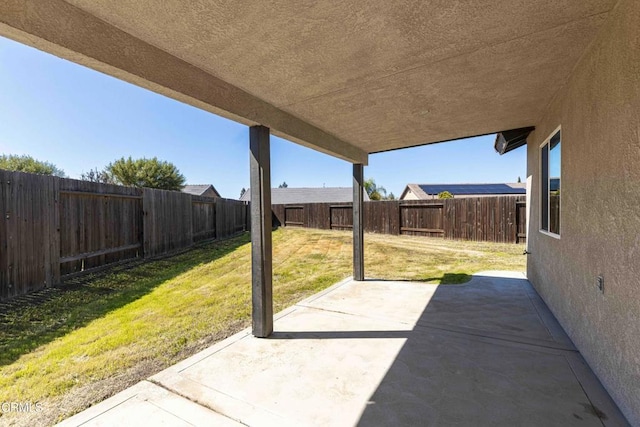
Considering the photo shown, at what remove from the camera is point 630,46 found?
5.73 feet

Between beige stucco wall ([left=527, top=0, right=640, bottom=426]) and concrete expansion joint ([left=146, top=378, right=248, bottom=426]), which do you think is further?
concrete expansion joint ([left=146, top=378, right=248, bottom=426])

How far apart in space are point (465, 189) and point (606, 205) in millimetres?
29356

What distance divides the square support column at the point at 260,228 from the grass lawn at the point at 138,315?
0.50m

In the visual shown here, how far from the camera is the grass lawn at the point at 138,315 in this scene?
2404 mm

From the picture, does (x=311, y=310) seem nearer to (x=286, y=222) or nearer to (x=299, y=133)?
(x=299, y=133)

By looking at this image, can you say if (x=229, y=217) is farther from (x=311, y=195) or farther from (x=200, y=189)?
(x=200, y=189)

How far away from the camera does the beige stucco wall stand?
176 cm

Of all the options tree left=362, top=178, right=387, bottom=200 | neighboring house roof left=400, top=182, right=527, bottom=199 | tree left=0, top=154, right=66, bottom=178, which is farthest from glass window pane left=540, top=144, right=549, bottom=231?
tree left=362, top=178, right=387, bottom=200

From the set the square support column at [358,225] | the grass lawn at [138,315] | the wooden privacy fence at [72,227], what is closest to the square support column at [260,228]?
the grass lawn at [138,315]

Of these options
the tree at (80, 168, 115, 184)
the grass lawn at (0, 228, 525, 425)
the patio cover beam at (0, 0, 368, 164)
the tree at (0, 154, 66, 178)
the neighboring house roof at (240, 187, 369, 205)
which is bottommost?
the grass lawn at (0, 228, 525, 425)

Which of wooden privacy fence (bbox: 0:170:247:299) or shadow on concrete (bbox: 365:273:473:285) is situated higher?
wooden privacy fence (bbox: 0:170:247:299)

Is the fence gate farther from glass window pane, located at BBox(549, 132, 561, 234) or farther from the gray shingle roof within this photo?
the gray shingle roof

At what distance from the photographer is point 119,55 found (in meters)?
1.91

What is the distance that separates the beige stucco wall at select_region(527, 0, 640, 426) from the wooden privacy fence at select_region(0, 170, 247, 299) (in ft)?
21.6
